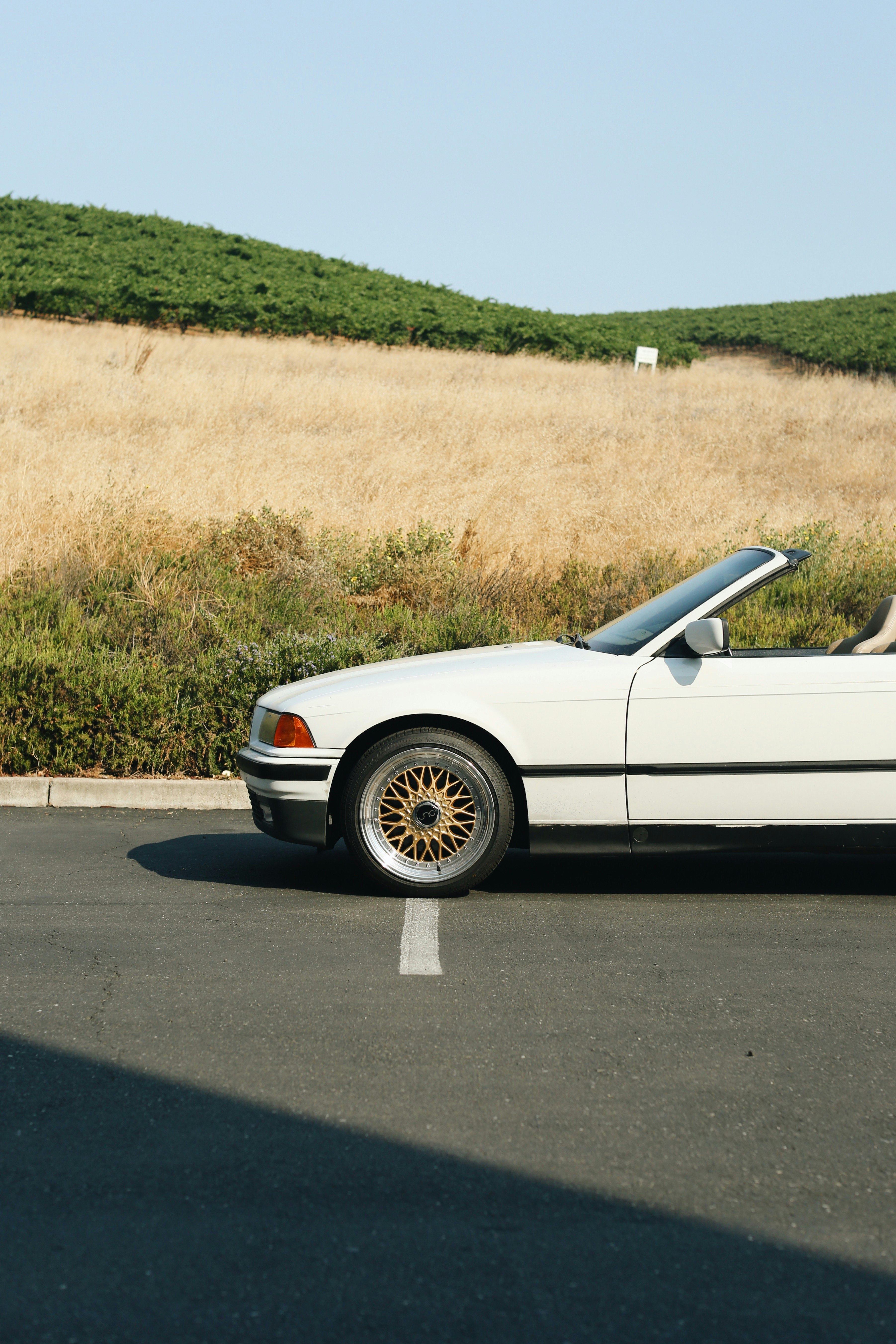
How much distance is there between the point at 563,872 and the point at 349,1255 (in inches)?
165

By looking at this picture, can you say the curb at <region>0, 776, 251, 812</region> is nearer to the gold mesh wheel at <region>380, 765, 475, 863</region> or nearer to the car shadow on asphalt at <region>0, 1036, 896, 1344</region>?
the gold mesh wheel at <region>380, 765, 475, 863</region>

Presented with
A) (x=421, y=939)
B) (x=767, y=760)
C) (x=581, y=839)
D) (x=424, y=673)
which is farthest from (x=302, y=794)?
(x=767, y=760)

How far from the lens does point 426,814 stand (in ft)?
19.3

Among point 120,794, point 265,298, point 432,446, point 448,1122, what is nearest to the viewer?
point 448,1122

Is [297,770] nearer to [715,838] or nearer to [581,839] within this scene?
[581,839]

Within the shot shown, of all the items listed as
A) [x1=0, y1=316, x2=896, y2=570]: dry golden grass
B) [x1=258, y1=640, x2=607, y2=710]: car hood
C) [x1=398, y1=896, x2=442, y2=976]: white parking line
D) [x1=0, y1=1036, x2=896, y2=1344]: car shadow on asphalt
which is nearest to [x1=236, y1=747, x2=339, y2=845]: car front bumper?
[x1=258, y1=640, x2=607, y2=710]: car hood

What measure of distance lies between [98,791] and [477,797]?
3.58 m

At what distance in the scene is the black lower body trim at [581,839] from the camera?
581cm

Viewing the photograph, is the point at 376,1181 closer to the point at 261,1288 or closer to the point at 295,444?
the point at 261,1288

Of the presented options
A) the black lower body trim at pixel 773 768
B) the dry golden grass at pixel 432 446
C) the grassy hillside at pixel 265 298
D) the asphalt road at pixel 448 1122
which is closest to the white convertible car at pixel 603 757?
the black lower body trim at pixel 773 768

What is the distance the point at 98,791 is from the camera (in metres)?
8.41

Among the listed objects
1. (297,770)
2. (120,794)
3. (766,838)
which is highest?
(297,770)

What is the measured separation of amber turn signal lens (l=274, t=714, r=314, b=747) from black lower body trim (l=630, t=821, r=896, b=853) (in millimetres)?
1583

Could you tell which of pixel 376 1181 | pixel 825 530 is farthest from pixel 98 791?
pixel 825 530
